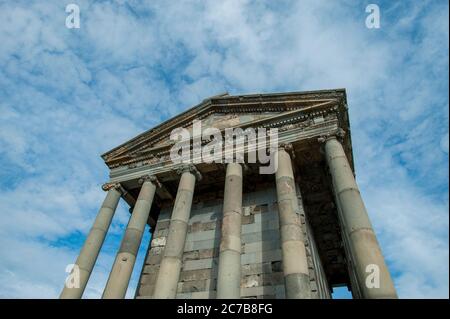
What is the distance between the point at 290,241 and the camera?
35.2ft

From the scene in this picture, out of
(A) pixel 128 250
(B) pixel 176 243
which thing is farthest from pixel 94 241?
(B) pixel 176 243

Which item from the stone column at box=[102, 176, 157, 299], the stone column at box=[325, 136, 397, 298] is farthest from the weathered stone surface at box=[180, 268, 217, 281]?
the stone column at box=[325, 136, 397, 298]

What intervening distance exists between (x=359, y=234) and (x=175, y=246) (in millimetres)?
6579

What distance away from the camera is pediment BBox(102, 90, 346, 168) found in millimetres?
14422

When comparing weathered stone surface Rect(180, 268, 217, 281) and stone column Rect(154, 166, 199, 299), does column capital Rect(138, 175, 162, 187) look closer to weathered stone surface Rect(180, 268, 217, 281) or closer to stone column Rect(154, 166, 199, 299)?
stone column Rect(154, 166, 199, 299)

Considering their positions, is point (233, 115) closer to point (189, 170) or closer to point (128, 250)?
point (189, 170)

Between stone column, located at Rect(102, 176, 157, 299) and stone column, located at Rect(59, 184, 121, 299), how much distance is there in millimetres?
1164

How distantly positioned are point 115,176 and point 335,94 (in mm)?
11783

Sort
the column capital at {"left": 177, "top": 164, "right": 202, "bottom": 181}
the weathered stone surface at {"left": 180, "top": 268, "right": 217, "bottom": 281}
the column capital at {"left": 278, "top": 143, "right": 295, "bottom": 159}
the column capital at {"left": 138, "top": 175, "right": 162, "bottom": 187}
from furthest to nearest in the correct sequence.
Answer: the column capital at {"left": 138, "top": 175, "right": 162, "bottom": 187}
the column capital at {"left": 177, "top": 164, "right": 202, "bottom": 181}
the column capital at {"left": 278, "top": 143, "right": 295, "bottom": 159}
the weathered stone surface at {"left": 180, "top": 268, "right": 217, "bottom": 281}

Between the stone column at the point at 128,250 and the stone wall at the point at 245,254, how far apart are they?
6.20 ft

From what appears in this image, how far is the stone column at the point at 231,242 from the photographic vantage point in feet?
33.7
